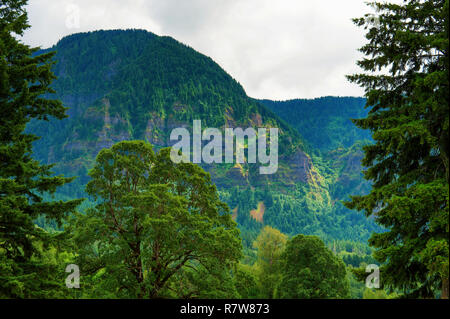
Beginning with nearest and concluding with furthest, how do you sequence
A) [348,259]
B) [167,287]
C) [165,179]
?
[167,287]
[165,179]
[348,259]

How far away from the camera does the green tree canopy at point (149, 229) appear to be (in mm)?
16578

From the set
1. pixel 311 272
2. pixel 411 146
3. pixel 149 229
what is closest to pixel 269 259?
pixel 311 272

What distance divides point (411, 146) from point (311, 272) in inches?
907

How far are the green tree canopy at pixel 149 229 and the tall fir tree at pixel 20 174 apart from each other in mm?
4559

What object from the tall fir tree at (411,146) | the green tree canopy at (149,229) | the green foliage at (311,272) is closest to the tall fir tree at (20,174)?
the green tree canopy at (149,229)

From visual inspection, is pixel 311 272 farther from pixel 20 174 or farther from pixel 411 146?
pixel 20 174

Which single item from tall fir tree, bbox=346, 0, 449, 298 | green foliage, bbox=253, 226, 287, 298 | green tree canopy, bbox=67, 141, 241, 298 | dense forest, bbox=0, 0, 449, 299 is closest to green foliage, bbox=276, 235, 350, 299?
green foliage, bbox=253, 226, 287, 298

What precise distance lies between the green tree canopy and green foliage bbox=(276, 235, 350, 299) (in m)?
14.0

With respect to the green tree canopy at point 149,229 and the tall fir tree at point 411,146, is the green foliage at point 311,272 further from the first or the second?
the tall fir tree at point 411,146
